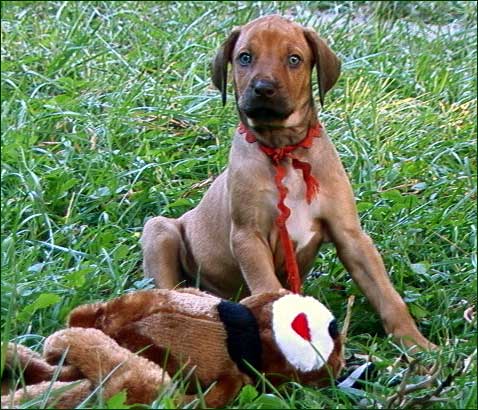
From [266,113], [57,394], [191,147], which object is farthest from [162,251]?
[57,394]

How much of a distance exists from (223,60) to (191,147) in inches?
61.3

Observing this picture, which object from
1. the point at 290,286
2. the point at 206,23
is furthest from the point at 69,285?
the point at 206,23

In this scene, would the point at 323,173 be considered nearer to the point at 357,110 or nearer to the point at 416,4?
the point at 357,110

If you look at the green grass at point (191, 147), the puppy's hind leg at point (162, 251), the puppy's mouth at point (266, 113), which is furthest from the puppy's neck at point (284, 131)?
the puppy's hind leg at point (162, 251)

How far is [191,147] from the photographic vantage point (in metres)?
6.58

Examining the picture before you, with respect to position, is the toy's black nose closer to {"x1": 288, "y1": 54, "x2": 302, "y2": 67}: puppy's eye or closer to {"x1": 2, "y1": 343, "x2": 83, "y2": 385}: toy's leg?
{"x1": 2, "y1": 343, "x2": 83, "y2": 385}: toy's leg

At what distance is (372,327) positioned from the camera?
473cm

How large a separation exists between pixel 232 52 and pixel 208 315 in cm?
159

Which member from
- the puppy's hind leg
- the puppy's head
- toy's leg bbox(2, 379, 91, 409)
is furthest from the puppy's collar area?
toy's leg bbox(2, 379, 91, 409)

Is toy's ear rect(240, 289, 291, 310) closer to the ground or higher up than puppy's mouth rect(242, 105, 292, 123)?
closer to the ground

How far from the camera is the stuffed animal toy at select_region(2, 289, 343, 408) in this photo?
3605 millimetres

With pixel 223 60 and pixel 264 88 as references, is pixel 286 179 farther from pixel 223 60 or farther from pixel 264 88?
pixel 223 60

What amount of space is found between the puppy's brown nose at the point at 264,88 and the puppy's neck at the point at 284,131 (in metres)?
0.25

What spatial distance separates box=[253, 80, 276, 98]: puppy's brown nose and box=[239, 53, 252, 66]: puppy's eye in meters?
0.25
